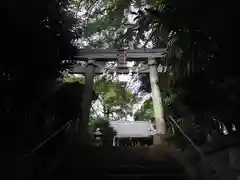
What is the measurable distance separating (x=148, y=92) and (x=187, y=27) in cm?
1073

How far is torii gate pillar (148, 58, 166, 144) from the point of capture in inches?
460

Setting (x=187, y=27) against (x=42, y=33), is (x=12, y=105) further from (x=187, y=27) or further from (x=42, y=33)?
(x=187, y=27)

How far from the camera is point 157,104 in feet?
40.7

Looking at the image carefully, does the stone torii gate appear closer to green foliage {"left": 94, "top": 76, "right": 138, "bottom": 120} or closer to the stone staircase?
green foliage {"left": 94, "top": 76, "right": 138, "bottom": 120}

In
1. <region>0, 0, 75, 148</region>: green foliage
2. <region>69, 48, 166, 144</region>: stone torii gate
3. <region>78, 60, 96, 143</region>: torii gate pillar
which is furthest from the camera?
<region>69, 48, 166, 144</region>: stone torii gate

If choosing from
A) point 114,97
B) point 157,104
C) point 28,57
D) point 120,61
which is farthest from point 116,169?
point 114,97

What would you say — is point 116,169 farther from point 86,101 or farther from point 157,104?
point 157,104

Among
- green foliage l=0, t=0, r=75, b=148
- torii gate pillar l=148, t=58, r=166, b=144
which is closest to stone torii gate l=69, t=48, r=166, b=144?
torii gate pillar l=148, t=58, r=166, b=144

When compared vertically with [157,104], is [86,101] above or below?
above

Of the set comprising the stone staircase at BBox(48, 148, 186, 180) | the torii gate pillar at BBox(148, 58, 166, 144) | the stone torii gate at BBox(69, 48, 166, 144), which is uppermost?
the stone torii gate at BBox(69, 48, 166, 144)

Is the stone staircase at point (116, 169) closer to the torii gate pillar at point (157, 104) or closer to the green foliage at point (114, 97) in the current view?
the torii gate pillar at point (157, 104)

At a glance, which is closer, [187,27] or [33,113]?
[187,27]

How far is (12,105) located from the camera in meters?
5.35

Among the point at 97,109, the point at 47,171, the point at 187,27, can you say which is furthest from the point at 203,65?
the point at 97,109
